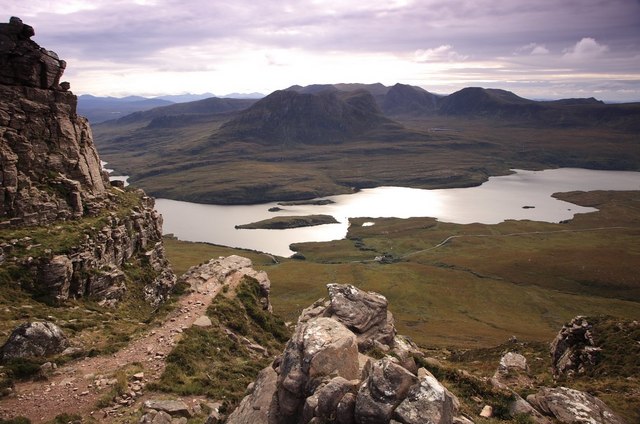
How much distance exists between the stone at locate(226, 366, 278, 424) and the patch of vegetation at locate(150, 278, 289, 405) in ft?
13.5

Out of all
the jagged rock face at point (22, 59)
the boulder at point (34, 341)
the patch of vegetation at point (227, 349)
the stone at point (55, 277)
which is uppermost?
the jagged rock face at point (22, 59)

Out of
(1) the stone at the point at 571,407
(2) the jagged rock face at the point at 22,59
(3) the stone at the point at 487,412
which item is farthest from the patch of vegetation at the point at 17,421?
(2) the jagged rock face at the point at 22,59

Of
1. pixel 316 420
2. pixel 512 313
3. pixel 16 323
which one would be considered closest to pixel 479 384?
pixel 316 420

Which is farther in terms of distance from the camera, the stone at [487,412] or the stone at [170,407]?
the stone at [170,407]

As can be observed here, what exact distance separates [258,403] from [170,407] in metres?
7.72

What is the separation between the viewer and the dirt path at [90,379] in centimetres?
2728

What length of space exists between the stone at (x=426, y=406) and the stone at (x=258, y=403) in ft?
26.3

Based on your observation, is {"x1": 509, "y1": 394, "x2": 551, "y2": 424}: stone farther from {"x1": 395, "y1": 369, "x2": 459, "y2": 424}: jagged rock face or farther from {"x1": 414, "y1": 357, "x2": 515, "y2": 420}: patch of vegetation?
{"x1": 395, "y1": 369, "x2": 459, "y2": 424}: jagged rock face

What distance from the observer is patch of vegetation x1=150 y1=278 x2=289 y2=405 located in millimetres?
32656

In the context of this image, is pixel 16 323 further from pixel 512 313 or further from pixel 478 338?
pixel 512 313

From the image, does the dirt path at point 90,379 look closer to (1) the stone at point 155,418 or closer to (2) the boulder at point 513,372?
(1) the stone at point 155,418

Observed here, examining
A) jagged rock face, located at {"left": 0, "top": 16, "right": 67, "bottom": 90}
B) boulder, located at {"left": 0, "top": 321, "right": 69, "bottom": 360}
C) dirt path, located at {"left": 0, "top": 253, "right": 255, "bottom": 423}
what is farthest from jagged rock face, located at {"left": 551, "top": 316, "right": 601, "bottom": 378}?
jagged rock face, located at {"left": 0, "top": 16, "right": 67, "bottom": 90}

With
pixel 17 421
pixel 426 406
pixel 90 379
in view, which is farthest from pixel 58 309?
pixel 426 406

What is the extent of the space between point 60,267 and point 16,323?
747 cm
